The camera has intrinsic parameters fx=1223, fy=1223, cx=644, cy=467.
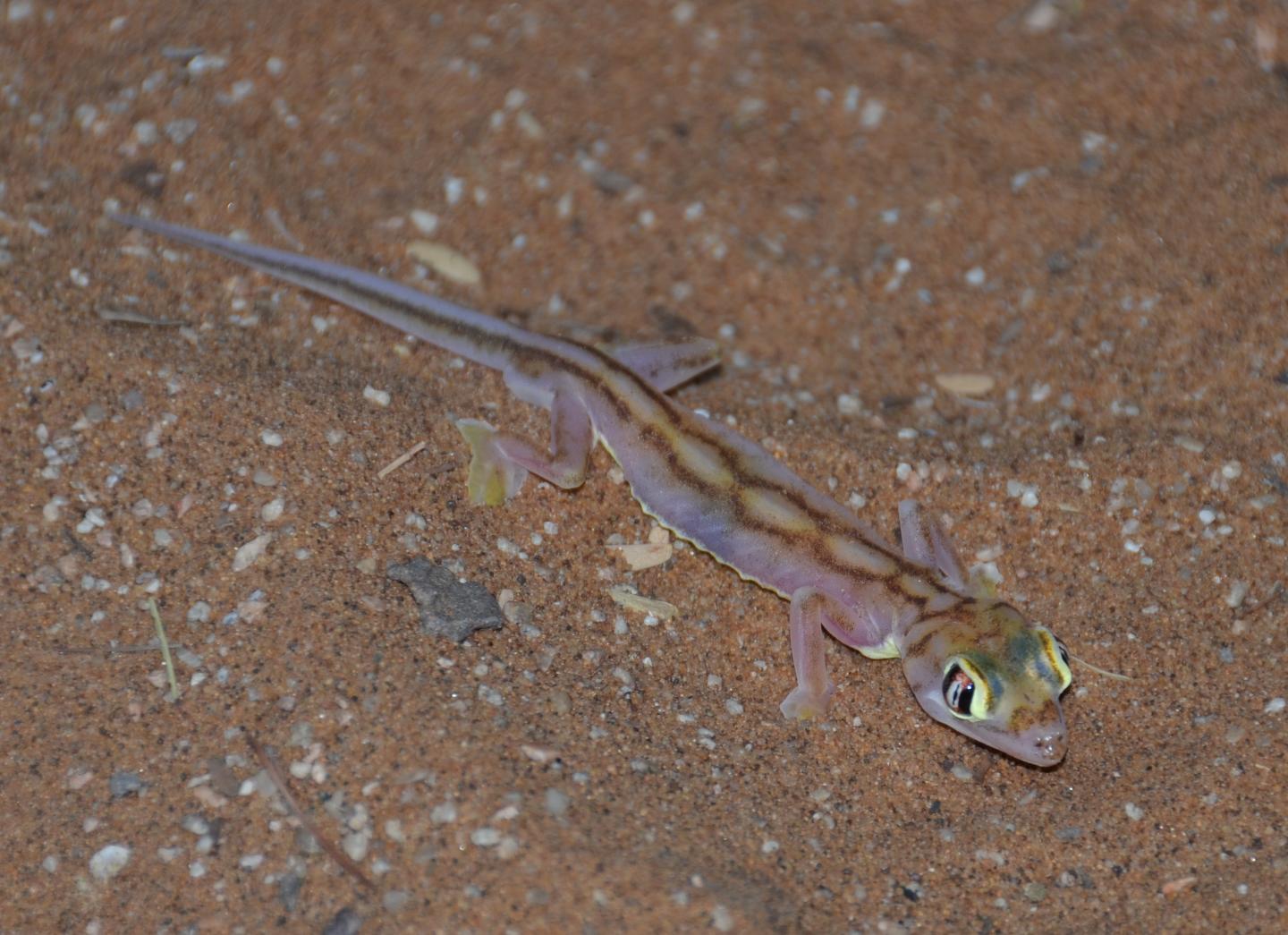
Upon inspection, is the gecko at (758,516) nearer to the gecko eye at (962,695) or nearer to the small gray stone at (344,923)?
the gecko eye at (962,695)

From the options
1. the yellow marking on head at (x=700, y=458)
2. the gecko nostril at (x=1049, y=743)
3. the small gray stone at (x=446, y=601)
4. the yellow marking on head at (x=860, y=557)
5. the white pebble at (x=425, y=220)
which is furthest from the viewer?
the white pebble at (x=425, y=220)

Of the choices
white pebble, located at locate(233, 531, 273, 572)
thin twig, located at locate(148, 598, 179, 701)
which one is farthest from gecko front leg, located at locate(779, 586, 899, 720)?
thin twig, located at locate(148, 598, 179, 701)

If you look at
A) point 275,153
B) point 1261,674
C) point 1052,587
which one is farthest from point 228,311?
point 1261,674

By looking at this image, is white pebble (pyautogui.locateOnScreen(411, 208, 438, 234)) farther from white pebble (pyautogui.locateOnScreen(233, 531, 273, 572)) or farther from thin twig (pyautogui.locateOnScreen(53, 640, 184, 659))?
thin twig (pyautogui.locateOnScreen(53, 640, 184, 659))

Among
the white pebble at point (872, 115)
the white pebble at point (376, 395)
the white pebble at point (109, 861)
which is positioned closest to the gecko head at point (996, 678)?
the white pebble at point (376, 395)

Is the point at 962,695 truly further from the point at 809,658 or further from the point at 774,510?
the point at 774,510

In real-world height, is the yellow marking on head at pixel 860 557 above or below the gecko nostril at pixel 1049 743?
above
